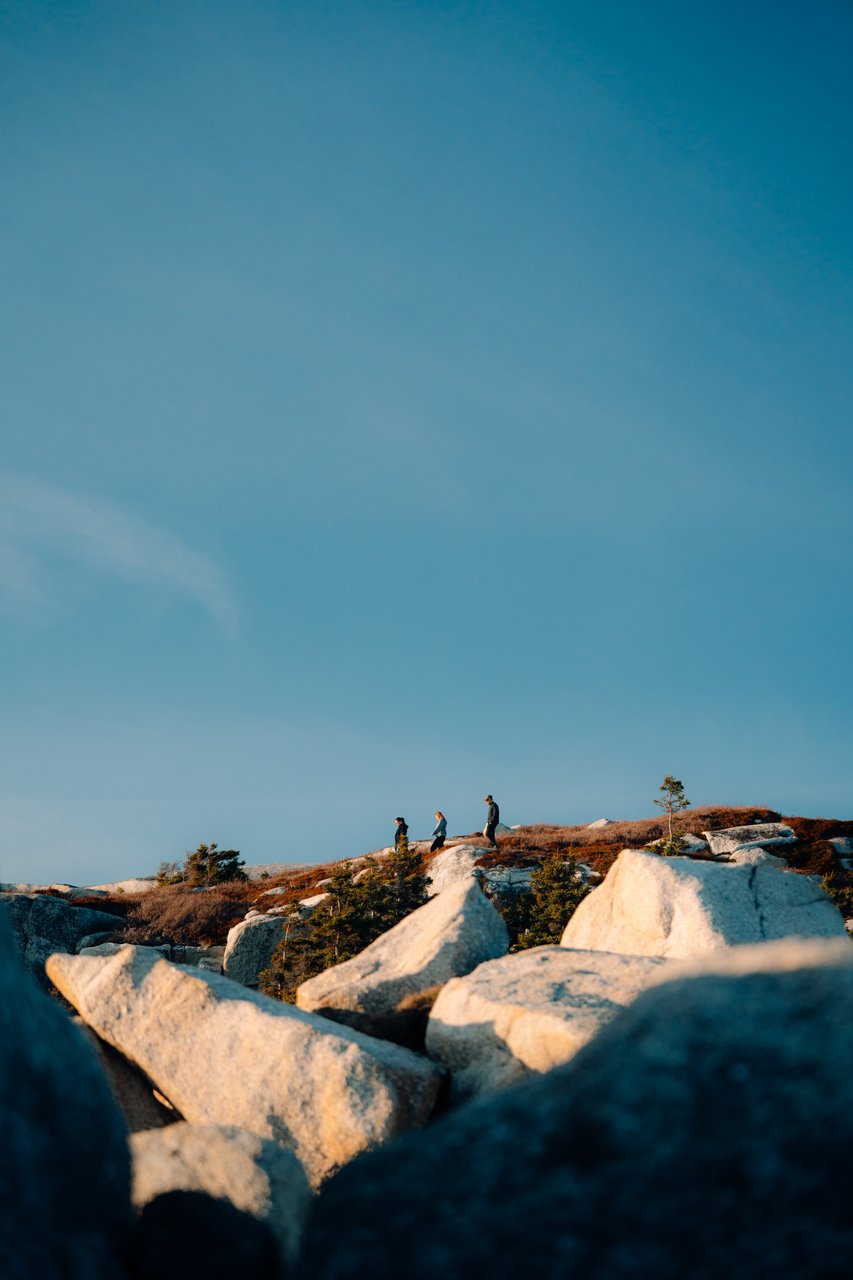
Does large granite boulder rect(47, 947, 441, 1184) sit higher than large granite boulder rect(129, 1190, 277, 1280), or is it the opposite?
large granite boulder rect(47, 947, 441, 1184)

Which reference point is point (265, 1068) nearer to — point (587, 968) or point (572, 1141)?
point (587, 968)

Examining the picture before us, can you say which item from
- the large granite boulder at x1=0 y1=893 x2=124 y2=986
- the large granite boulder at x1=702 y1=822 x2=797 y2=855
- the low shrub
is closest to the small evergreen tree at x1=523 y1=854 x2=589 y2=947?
the large granite boulder at x1=702 y1=822 x2=797 y2=855

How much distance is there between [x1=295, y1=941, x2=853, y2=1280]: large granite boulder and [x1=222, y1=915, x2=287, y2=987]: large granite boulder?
3657 centimetres

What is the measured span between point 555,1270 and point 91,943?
46.0 meters

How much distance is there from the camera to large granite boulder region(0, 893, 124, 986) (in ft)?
146

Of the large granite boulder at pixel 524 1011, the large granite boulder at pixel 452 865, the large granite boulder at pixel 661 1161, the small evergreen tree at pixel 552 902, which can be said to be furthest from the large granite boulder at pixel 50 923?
the large granite boulder at pixel 661 1161

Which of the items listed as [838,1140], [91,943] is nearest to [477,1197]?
[838,1140]

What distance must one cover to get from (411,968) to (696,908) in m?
3.51

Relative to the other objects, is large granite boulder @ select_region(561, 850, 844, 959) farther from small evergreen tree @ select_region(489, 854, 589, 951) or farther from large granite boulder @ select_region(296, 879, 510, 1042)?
small evergreen tree @ select_region(489, 854, 589, 951)

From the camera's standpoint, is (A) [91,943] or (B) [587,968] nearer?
(B) [587,968]

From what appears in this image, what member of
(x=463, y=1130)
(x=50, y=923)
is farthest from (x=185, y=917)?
(x=463, y=1130)

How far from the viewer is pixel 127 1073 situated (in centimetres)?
941

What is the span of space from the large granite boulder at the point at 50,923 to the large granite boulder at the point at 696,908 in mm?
39743

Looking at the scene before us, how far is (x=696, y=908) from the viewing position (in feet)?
35.2
